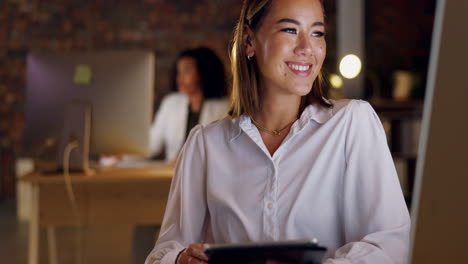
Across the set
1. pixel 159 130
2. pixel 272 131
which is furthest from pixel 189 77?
pixel 272 131

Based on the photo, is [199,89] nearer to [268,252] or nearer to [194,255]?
[194,255]

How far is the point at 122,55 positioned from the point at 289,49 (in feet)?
5.85

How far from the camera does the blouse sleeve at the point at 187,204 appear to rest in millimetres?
1516

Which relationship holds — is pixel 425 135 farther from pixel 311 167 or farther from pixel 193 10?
→ pixel 193 10

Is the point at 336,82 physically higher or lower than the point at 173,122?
higher

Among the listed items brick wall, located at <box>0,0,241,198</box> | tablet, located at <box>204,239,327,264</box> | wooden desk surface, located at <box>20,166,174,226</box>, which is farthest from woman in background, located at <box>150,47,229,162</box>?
tablet, located at <box>204,239,327,264</box>

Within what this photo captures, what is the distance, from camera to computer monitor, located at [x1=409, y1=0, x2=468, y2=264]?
742 mm

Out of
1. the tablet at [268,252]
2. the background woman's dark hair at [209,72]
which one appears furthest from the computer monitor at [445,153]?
the background woman's dark hair at [209,72]

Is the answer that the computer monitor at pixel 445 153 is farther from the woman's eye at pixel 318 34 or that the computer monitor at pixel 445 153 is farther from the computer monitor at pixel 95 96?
the computer monitor at pixel 95 96

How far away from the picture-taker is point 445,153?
760 millimetres

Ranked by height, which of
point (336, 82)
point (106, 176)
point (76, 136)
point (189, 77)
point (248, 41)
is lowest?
point (106, 176)

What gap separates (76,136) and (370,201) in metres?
2.03

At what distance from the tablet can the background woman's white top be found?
3.09 meters

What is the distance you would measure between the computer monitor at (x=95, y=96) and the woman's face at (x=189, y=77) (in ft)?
3.71
